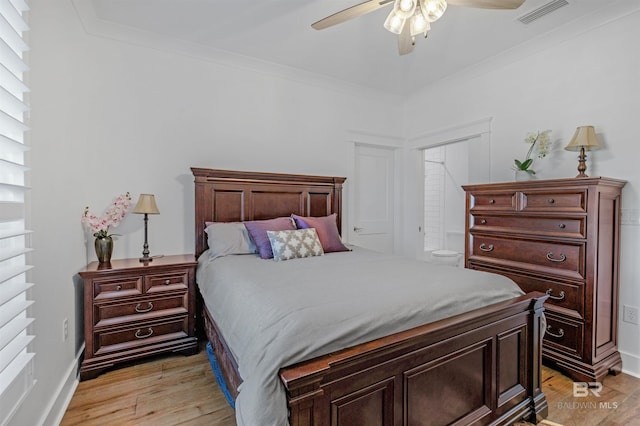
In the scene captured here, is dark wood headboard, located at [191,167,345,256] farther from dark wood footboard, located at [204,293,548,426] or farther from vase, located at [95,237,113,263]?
dark wood footboard, located at [204,293,548,426]

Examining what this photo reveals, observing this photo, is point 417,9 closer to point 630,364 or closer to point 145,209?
point 145,209

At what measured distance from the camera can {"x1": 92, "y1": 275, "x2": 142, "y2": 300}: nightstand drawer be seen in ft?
7.37

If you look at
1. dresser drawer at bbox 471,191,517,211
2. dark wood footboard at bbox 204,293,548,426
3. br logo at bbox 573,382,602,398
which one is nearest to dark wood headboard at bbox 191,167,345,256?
dark wood footboard at bbox 204,293,548,426

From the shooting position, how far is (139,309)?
237cm

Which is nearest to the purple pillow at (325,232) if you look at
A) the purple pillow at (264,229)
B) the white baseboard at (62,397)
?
the purple pillow at (264,229)

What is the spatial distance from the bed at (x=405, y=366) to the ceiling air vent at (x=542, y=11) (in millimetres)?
2212

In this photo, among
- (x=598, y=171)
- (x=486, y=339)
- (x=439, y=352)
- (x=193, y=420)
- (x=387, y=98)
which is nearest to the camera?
(x=439, y=352)

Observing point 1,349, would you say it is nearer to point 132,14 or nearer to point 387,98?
point 132,14

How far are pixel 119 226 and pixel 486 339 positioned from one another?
2.97 meters

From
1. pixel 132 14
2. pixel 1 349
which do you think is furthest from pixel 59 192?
pixel 132 14

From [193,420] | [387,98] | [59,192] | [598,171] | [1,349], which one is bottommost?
[193,420]

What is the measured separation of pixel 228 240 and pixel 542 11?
3.20 meters

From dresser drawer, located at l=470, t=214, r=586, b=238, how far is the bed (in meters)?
0.80

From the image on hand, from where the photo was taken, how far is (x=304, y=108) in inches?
144
